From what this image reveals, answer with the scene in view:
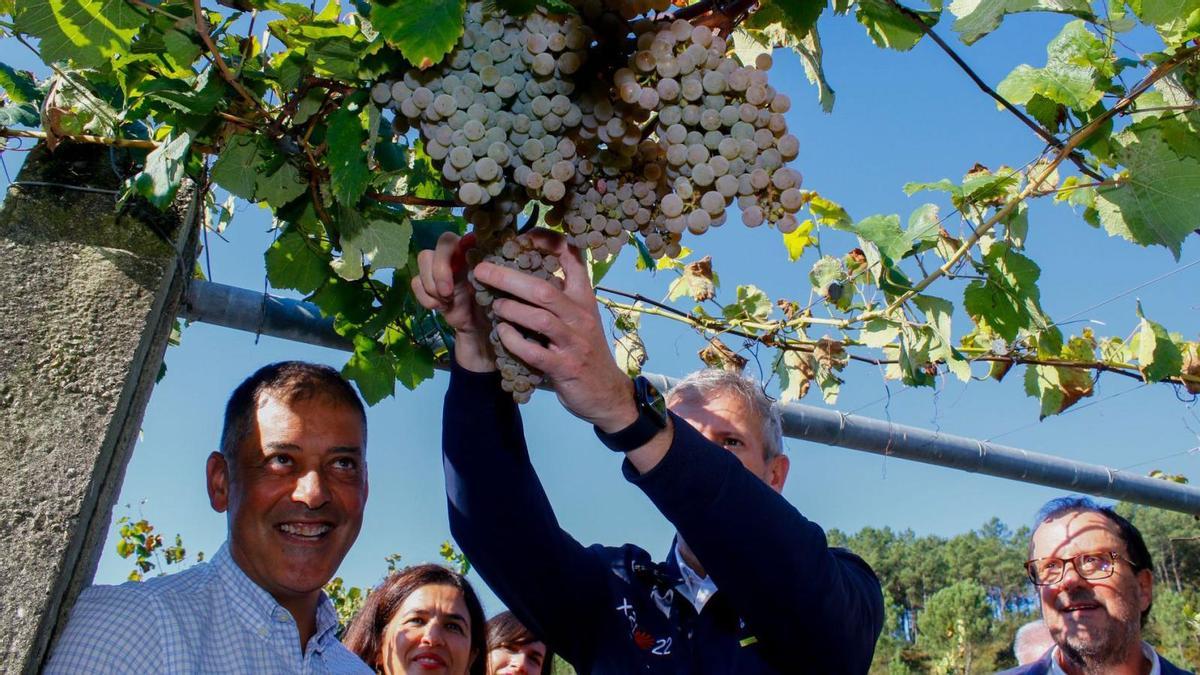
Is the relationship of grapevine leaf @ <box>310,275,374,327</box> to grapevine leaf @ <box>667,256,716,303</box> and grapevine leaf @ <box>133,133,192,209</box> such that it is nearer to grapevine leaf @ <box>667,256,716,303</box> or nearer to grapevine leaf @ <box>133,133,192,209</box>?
grapevine leaf @ <box>133,133,192,209</box>

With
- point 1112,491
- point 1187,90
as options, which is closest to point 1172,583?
point 1112,491

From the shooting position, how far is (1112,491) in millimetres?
4691

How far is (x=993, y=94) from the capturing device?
6.35 ft

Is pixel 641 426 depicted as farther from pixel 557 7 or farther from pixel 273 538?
pixel 273 538

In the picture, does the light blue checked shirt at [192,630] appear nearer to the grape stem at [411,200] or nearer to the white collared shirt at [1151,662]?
the grape stem at [411,200]

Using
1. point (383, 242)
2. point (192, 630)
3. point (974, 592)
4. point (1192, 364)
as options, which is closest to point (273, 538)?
point (192, 630)

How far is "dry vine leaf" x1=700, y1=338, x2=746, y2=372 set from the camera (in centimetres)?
366

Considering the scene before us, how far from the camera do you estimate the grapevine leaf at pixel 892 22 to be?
1706 millimetres

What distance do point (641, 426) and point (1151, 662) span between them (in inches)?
119

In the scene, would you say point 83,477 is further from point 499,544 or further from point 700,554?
point 700,554

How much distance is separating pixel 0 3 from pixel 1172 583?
53.3 m

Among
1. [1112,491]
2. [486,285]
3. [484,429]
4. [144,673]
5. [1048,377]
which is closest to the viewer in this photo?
[486,285]

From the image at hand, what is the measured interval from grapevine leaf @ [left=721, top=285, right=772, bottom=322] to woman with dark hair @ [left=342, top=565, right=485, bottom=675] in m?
1.46

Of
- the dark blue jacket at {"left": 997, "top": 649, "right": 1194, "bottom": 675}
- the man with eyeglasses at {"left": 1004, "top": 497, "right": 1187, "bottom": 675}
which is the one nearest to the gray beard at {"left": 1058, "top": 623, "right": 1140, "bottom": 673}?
the man with eyeglasses at {"left": 1004, "top": 497, "right": 1187, "bottom": 675}
